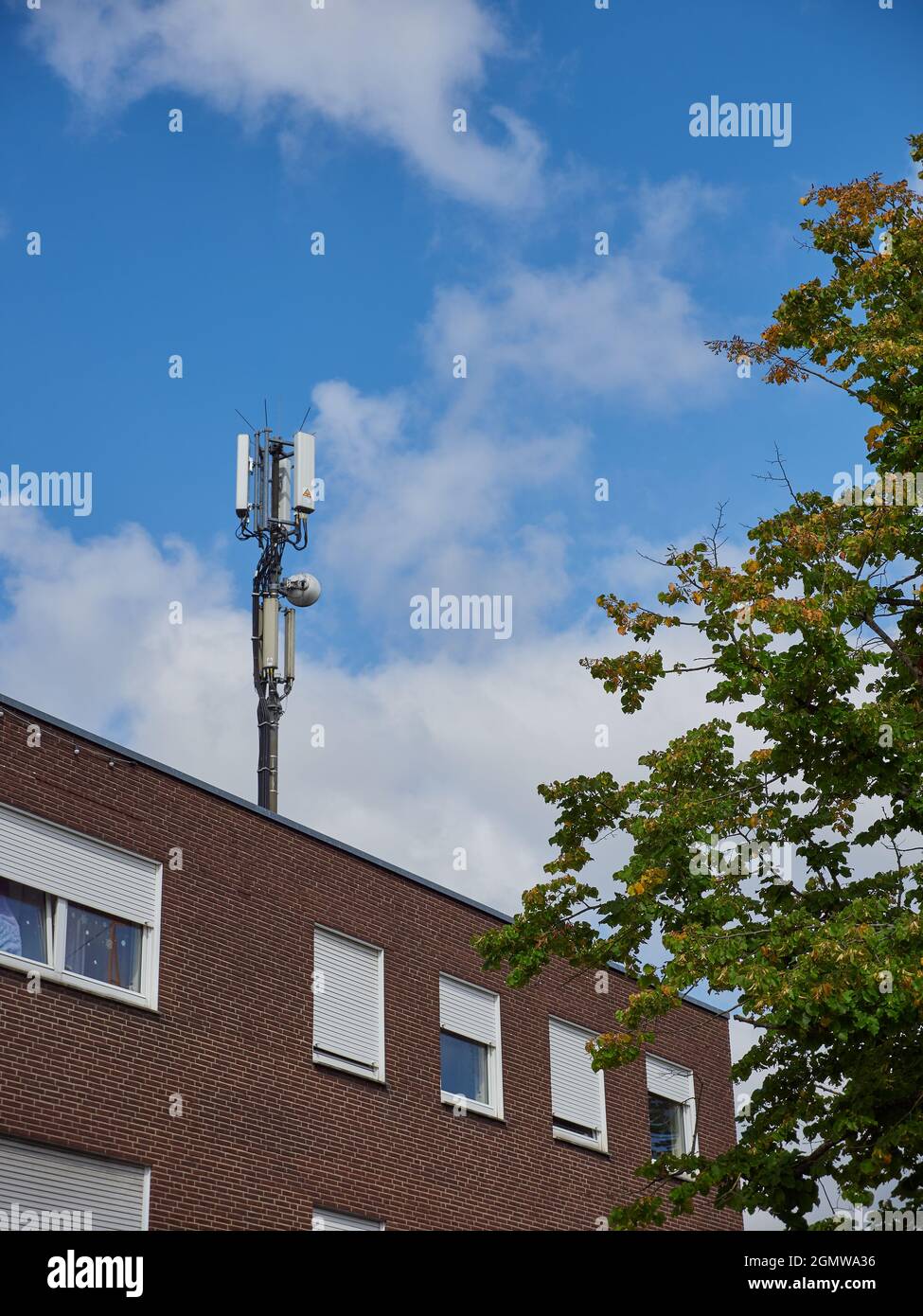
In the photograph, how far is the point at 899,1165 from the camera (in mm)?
15203

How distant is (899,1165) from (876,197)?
9967 millimetres

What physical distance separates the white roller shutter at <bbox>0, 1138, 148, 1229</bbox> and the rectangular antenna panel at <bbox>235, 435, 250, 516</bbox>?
17.8m

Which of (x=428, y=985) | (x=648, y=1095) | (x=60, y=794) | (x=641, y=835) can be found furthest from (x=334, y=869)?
(x=648, y=1095)

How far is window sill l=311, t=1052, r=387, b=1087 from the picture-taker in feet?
66.6

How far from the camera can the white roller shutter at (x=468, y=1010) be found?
22.8 metres

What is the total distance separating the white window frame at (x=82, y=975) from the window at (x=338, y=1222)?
3345mm

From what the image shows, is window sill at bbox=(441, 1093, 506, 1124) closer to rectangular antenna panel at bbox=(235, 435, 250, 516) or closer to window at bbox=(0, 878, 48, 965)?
window at bbox=(0, 878, 48, 965)

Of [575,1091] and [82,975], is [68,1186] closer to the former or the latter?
[82,975]

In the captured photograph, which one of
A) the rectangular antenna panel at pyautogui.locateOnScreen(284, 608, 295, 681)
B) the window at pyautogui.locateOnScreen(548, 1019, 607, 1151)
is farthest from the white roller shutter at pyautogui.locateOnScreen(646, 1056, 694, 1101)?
the rectangular antenna panel at pyautogui.locateOnScreen(284, 608, 295, 681)

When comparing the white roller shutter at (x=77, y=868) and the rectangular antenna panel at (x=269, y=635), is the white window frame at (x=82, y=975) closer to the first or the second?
the white roller shutter at (x=77, y=868)

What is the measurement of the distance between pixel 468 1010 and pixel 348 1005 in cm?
256

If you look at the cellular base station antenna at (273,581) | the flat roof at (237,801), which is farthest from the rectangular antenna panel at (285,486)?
the flat roof at (237,801)

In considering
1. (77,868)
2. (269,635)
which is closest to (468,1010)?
(77,868)

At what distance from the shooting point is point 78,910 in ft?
58.6
